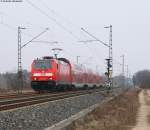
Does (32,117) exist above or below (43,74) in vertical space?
below

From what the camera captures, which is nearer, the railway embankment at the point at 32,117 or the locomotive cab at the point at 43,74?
the railway embankment at the point at 32,117

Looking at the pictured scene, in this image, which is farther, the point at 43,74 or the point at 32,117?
the point at 43,74

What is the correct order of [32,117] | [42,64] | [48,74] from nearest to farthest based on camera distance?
[32,117] → [48,74] → [42,64]

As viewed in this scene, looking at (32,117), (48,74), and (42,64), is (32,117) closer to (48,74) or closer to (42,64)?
(48,74)

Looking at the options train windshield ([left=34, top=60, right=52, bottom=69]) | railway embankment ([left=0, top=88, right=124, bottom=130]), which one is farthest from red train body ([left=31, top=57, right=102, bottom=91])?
railway embankment ([left=0, top=88, right=124, bottom=130])

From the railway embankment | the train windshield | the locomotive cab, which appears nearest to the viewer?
the railway embankment

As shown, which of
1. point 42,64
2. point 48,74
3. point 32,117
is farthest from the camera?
point 42,64

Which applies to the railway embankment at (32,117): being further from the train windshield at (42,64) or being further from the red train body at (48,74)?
the train windshield at (42,64)

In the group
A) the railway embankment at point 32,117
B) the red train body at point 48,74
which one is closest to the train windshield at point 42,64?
the red train body at point 48,74

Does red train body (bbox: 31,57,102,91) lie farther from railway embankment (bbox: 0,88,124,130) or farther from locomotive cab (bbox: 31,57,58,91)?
railway embankment (bbox: 0,88,124,130)

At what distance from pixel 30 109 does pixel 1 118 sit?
12.4 feet

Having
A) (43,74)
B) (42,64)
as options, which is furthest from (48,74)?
(42,64)

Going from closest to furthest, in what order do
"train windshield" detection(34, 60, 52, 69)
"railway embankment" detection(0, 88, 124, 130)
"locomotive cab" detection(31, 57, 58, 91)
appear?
"railway embankment" detection(0, 88, 124, 130)
"locomotive cab" detection(31, 57, 58, 91)
"train windshield" detection(34, 60, 52, 69)

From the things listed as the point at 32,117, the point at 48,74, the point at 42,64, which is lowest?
the point at 32,117
